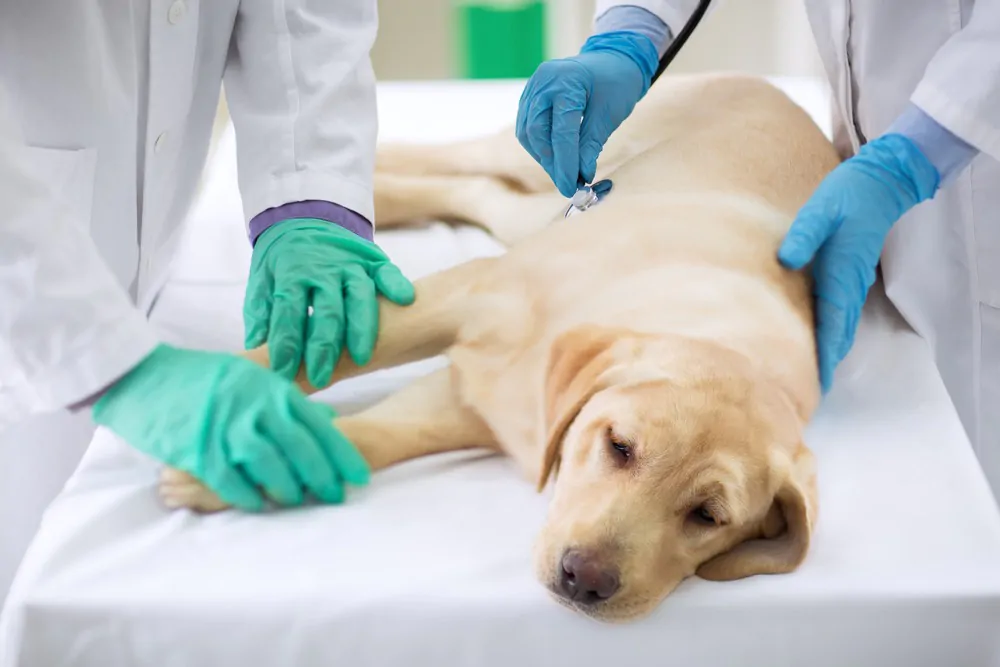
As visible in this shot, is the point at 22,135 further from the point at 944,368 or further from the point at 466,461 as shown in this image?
the point at 944,368

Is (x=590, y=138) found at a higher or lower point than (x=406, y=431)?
higher

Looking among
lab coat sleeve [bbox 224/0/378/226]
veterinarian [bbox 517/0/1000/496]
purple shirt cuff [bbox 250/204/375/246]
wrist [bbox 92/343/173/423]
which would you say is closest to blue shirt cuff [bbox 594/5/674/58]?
veterinarian [bbox 517/0/1000/496]

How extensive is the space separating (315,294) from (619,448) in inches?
16.8

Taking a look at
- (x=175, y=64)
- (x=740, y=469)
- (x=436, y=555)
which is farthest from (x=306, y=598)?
(x=175, y=64)

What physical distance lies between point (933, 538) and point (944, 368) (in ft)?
1.78

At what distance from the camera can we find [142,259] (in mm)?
1310

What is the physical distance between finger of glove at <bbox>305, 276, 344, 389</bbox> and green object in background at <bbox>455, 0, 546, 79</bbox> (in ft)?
5.88

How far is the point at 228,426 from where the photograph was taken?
953mm

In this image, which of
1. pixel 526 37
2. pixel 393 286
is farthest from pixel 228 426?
pixel 526 37

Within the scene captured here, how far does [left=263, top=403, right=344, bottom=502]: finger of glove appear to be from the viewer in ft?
3.13

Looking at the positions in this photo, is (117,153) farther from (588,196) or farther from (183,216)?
(588,196)

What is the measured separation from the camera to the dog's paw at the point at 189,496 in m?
1.00

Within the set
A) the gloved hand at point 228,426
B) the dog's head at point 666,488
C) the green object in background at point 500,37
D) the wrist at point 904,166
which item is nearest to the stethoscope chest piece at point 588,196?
the wrist at point 904,166

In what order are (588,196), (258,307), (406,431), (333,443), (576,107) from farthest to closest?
(588,196) < (576,107) < (258,307) < (406,431) < (333,443)
